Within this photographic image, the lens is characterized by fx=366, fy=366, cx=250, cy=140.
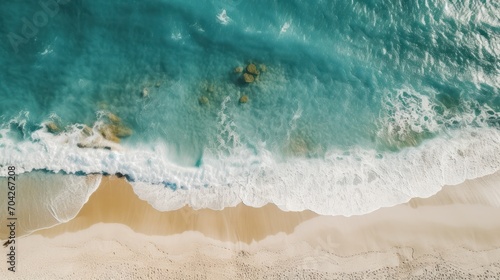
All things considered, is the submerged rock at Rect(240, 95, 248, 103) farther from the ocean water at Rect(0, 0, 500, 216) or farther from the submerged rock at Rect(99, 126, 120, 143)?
the submerged rock at Rect(99, 126, 120, 143)

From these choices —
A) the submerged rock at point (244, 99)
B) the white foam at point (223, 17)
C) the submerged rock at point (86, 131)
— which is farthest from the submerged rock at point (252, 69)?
the submerged rock at point (86, 131)

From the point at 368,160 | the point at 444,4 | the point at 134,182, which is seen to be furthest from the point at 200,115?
the point at 444,4

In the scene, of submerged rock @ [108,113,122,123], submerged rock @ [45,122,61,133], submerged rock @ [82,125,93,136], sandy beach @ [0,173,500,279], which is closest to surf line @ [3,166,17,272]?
sandy beach @ [0,173,500,279]

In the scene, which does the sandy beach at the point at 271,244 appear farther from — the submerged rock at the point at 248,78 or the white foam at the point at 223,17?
the white foam at the point at 223,17

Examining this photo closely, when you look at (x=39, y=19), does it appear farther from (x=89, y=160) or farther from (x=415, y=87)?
(x=415, y=87)

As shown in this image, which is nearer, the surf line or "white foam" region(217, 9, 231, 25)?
the surf line

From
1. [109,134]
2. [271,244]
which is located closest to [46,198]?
[109,134]

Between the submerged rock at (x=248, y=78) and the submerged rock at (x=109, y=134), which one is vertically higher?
the submerged rock at (x=248, y=78)
